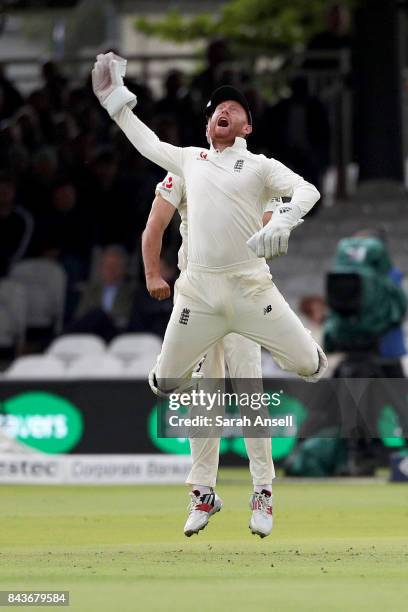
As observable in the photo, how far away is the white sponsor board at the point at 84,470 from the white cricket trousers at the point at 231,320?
5.89 m

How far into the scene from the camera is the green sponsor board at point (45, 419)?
14781mm

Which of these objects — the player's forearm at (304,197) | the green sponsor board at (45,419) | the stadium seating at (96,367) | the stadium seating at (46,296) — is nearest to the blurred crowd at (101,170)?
the stadium seating at (46,296)

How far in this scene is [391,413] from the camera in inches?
460

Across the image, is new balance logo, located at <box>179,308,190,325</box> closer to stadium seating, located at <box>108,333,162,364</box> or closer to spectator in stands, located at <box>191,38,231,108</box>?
stadium seating, located at <box>108,333,162,364</box>

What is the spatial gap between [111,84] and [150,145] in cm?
40

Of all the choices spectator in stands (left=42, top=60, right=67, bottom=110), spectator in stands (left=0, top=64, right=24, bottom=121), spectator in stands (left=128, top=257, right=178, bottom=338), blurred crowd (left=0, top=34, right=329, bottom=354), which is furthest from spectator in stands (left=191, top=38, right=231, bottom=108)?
spectator in stands (left=128, top=257, right=178, bottom=338)

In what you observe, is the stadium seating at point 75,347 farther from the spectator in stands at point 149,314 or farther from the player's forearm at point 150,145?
the player's forearm at point 150,145

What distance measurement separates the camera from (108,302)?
1697 centimetres

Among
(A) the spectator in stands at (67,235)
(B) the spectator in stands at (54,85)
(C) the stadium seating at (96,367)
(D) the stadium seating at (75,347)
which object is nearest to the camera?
(C) the stadium seating at (96,367)

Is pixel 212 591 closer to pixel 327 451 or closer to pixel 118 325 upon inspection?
pixel 327 451

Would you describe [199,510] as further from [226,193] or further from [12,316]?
[12,316]

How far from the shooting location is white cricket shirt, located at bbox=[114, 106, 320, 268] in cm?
818

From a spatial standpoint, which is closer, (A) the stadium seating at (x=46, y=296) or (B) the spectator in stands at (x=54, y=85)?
(A) the stadium seating at (x=46, y=296)

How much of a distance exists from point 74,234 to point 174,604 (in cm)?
1195
